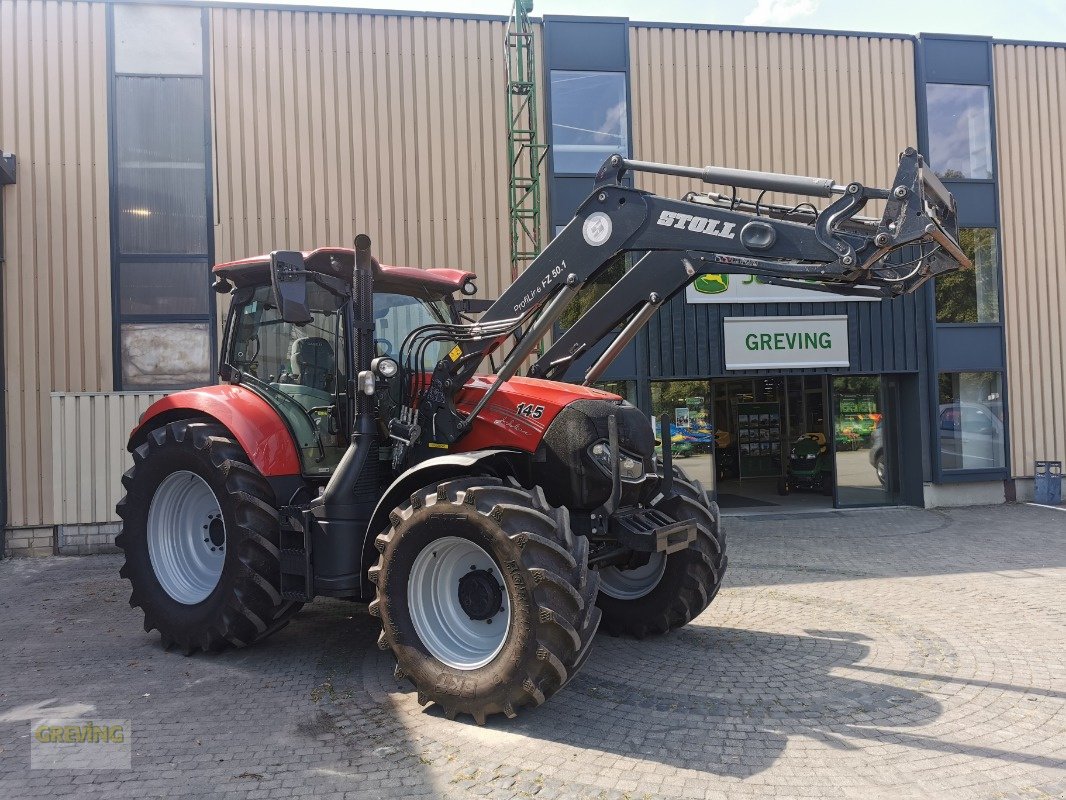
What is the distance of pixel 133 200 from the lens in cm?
1041

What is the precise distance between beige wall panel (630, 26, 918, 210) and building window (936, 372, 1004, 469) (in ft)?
12.1

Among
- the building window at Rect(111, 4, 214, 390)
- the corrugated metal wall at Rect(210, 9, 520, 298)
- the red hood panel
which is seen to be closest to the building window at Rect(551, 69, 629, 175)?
the corrugated metal wall at Rect(210, 9, 520, 298)

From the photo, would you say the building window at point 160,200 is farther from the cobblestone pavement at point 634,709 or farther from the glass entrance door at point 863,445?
the glass entrance door at point 863,445

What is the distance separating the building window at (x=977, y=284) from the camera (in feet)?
41.8

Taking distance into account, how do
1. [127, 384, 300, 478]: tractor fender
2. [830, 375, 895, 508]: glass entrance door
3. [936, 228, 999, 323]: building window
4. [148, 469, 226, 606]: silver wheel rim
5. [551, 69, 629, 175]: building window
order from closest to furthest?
[127, 384, 300, 478]: tractor fender
[148, 469, 226, 606]: silver wheel rim
[551, 69, 629, 175]: building window
[936, 228, 999, 323]: building window
[830, 375, 895, 508]: glass entrance door

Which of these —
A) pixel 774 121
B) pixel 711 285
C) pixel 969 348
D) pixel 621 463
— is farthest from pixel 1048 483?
pixel 621 463

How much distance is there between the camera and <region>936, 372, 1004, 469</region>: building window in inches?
500

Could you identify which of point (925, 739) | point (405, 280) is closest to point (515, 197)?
point (405, 280)

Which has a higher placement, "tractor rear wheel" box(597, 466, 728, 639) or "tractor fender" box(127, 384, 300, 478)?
"tractor fender" box(127, 384, 300, 478)

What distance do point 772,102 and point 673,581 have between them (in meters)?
9.41

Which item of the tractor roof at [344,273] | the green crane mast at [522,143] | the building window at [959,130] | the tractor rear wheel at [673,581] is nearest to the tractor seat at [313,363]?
the tractor roof at [344,273]

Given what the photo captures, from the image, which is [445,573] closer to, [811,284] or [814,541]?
[811,284]

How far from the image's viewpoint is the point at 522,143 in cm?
1119

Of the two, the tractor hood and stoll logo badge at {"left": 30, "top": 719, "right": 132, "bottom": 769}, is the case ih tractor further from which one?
stoll logo badge at {"left": 30, "top": 719, "right": 132, "bottom": 769}
